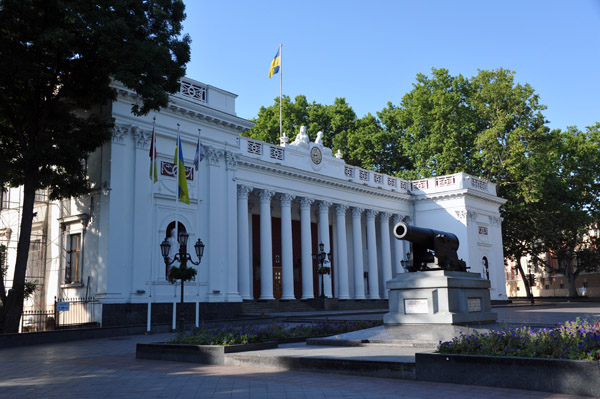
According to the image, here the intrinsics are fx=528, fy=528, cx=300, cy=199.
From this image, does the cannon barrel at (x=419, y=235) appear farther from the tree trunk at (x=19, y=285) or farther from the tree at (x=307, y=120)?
the tree at (x=307, y=120)

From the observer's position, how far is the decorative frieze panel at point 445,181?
45031 mm

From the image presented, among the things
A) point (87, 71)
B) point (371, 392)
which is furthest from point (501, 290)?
point (371, 392)

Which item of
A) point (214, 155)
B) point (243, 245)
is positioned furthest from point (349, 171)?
point (214, 155)

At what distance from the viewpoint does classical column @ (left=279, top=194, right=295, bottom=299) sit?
1344 inches

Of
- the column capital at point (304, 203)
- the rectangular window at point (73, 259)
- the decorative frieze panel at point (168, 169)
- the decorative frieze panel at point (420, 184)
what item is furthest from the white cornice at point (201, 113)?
the decorative frieze panel at point (420, 184)

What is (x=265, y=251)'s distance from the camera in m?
33.6

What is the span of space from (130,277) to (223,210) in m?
6.63

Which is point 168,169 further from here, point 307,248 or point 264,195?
point 307,248

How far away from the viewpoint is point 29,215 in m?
19.8

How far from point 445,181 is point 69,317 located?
1278 inches

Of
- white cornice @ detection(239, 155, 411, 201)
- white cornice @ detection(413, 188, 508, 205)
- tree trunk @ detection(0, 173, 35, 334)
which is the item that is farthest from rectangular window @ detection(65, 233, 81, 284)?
white cornice @ detection(413, 188, 508, 205)

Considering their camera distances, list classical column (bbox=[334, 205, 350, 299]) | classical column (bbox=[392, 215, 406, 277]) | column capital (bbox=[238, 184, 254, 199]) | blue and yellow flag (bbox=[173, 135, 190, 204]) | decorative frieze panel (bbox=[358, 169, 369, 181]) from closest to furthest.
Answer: blue and yellow flag (bbox=[173, 135, 190, 204]) < column capital (bbox=[238, 184, 254, 199]) < classical column (bbox=[334, 205, 350, 299]) < decorative frieze panel (bbox=[358, 169, 369, 181]) < classical column (bbox=[392, 215, 406, 277])

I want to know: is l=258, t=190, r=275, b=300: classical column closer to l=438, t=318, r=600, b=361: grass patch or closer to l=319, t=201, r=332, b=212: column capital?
l=319, t=201, r=332, b=212: column capital

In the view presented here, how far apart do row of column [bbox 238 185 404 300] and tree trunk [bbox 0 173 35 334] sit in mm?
13721
